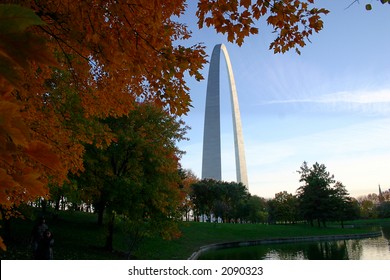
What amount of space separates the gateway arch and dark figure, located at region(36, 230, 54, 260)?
49632 millimetres

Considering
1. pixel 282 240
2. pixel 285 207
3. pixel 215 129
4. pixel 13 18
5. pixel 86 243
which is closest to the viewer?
pixel 13 18

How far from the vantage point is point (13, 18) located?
81cm

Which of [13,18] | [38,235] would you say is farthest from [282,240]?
[13,18]

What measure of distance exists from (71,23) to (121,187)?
1261cm

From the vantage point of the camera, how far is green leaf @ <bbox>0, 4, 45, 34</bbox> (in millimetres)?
806

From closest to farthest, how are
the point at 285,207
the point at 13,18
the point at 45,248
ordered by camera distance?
the point at 13,18, the point at 45,248, the point at 285,207

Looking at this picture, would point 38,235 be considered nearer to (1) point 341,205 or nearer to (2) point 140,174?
(2) point 140,174

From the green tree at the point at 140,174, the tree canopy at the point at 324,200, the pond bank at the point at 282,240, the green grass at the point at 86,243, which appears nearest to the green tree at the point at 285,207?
the tree canopy at the point at 324,200

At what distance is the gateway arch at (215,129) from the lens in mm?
60625

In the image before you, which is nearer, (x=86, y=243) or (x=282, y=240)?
(x=86, y=243)

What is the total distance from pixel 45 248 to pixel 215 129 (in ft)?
167

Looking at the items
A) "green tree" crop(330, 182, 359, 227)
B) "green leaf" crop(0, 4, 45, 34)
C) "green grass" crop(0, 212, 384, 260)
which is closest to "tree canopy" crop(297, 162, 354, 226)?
"green tree" crop(330, 182, 359, 227)
